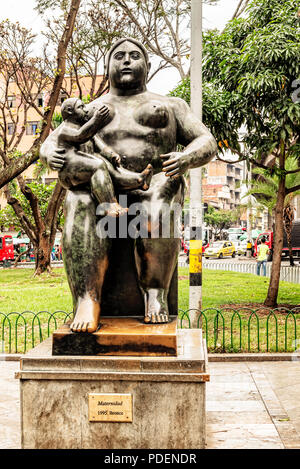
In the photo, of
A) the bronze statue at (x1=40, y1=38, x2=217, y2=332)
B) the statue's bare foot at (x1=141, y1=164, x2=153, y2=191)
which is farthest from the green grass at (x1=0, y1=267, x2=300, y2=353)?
the statue's bare foot at (x1=141, y1=164, x2=153, y2=191)

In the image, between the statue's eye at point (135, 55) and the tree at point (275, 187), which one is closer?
the statue's eye at point (135, 55)

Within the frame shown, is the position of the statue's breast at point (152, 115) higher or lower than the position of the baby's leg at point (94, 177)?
higher

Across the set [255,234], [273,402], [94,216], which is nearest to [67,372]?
[94,216]

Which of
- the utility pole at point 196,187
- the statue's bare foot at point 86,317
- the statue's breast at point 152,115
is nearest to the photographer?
the statue's bare foot at point 86,317

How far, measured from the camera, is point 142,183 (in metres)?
3.48

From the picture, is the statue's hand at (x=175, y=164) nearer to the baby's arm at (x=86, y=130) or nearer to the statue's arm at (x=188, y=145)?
the statue's arm at (x=188, y=145)

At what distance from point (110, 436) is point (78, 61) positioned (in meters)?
15.4

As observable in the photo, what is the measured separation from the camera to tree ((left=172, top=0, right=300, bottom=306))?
837cm

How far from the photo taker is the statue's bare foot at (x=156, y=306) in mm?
3473

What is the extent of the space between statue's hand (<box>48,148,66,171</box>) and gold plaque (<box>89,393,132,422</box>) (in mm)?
1438

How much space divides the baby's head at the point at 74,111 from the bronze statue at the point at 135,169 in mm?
97

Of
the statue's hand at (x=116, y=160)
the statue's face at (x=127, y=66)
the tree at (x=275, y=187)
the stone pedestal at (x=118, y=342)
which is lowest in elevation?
the stone pedestal at (x=118, y=342)

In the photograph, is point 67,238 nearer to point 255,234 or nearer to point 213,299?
point 213,299

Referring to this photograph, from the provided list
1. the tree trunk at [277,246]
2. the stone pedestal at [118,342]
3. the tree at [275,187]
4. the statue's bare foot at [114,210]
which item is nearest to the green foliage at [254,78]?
the tree trunk at [277,246]
